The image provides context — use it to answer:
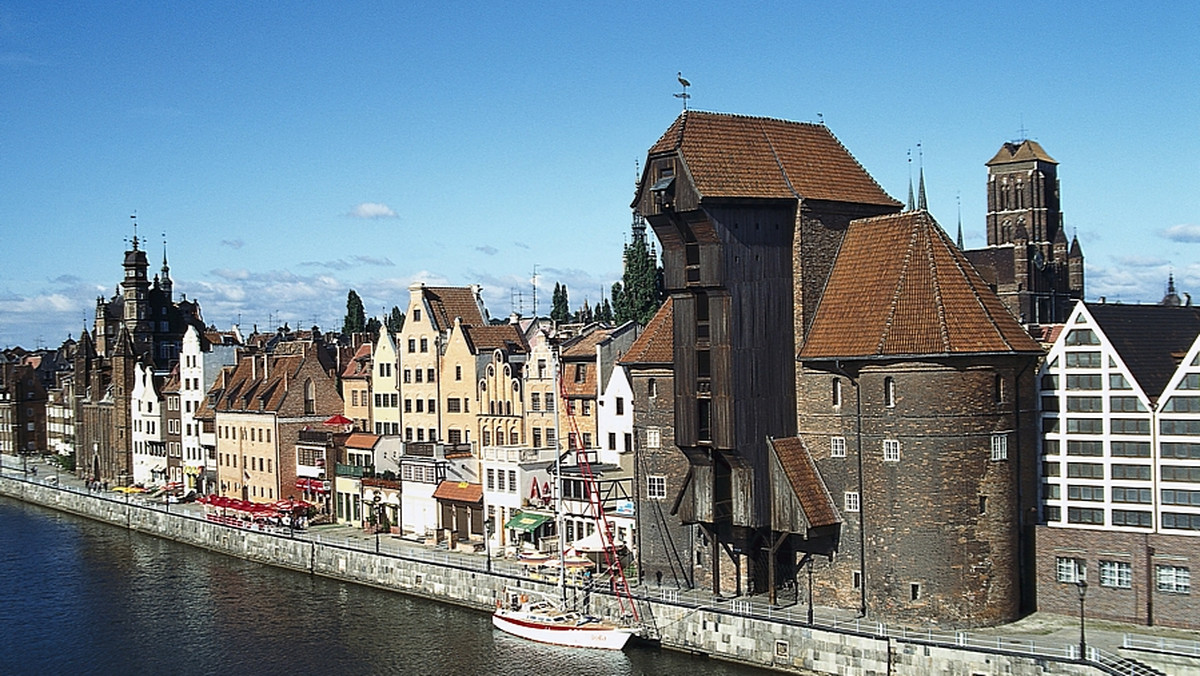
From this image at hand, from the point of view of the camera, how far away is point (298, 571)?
7044cm

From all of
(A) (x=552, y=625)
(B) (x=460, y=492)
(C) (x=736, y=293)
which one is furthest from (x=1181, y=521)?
(B) (x=460, y=492)

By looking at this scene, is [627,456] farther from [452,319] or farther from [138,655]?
[138,655]

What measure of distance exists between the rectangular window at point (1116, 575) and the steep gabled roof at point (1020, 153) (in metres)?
113

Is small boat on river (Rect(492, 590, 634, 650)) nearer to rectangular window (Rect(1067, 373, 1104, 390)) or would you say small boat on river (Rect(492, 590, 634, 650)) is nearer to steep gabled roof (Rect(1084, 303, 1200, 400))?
rectangular window (Rect(1067, 373, 1104, 390))

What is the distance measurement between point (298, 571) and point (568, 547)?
19130mm

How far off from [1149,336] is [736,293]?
52.9 feet

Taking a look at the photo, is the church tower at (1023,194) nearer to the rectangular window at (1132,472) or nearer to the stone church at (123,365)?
the stone church at (123,365)

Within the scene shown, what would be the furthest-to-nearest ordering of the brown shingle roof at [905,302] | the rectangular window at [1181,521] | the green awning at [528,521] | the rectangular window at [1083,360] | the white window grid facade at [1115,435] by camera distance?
the green awning at [528,521], the rectangular window at [1083,360], the brown shingle roof at [905,302], the white window grid facade at [1115,435], the rectangular window at [1181,521]

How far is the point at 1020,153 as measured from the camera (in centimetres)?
15062

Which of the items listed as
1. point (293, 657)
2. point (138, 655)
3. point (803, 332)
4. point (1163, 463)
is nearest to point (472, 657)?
point (293, 657)

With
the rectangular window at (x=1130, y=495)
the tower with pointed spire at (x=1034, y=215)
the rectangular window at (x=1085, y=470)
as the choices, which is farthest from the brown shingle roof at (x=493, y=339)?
the tower with pointed spire at (x=1034, y=215)

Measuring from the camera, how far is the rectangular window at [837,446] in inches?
1897

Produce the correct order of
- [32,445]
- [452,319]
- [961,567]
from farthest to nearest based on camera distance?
1. [32,445]
2. [452,319]
3. [961,567]

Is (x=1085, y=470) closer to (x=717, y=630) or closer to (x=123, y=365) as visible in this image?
(x=717, y=630)
